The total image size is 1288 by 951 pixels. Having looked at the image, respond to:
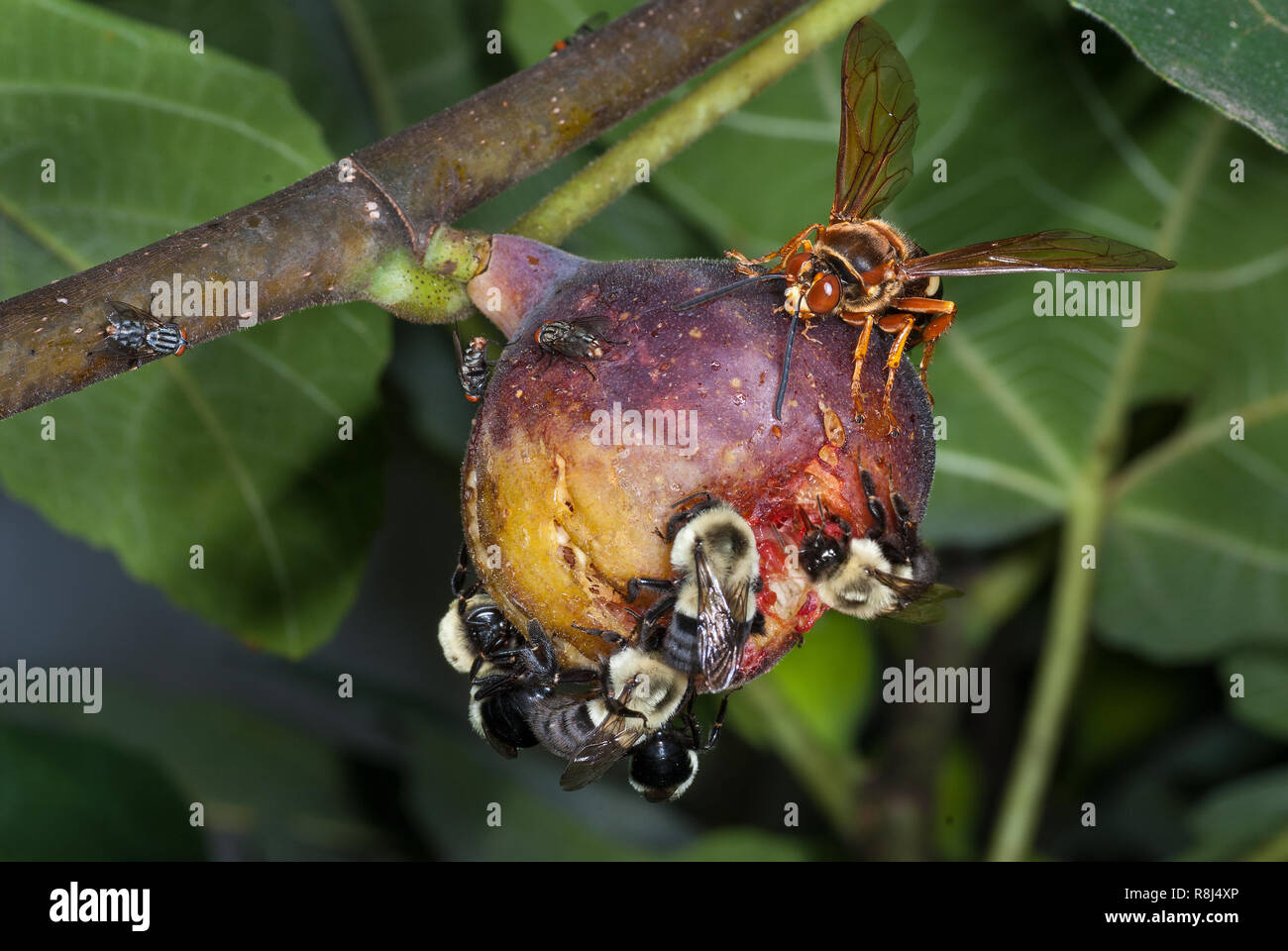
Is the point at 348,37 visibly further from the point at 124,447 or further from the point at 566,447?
the point at 566,447

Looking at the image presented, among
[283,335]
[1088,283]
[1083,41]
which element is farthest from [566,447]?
[1088,283]

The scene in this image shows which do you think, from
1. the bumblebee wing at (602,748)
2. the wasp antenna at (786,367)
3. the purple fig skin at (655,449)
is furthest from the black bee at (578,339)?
the bumblebee wing at (602,748)

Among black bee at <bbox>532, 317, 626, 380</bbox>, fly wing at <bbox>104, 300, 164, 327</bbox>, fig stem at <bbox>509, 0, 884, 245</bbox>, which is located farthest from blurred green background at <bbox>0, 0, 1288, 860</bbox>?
fly wing at <bbox>104, 300, 164, 327</bbox>

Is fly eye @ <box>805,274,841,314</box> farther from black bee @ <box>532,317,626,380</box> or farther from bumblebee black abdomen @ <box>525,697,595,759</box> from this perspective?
bumblebee black abdomen @ <box>525,697,595,759</box>

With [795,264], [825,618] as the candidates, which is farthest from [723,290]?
[825,618]

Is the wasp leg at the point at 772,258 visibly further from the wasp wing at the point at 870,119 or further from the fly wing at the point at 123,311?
the fly wing at the point at 123,311

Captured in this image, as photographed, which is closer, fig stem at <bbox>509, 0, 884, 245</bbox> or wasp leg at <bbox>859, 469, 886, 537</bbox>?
wasp leg at <bbox>859, 469, 886, 537</bbox>
